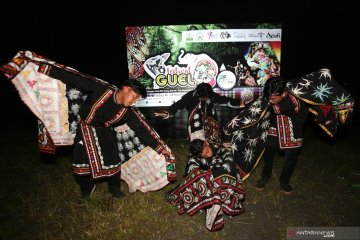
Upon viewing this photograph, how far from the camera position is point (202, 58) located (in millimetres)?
5992

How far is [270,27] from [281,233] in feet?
13.9

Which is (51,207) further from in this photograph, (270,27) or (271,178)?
(270,27)

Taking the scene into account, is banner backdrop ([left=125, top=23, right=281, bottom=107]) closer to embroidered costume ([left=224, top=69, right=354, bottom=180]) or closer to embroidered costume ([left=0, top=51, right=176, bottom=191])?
→ embroidered costume ([left=224, top=69, right=354, bottom=180])

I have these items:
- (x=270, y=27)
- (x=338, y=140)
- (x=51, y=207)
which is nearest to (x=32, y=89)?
(x=51, y=207)

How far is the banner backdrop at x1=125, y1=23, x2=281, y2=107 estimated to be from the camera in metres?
5.86

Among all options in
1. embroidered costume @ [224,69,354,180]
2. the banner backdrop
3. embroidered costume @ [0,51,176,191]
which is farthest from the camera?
the banner backdrop

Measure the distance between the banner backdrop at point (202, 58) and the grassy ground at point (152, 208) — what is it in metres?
1.78

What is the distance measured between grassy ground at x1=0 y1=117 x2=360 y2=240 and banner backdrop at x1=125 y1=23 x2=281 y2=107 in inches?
70.0

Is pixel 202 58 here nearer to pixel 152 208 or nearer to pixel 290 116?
pixel 290 116

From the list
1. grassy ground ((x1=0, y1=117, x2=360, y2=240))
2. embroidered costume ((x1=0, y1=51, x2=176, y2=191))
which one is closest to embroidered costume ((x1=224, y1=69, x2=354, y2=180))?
grassy ground ((x1=0, y1=117, x2=360, y2=240))

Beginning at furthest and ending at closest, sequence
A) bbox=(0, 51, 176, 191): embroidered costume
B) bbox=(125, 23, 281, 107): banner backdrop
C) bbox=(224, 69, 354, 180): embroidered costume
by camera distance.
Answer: bbox=(125, 23, 281, 107): banner backdrop
bbox=(224, 69, 354, 180): embroidered costume
bbox=(0, 51, 176, 191): embroidered costume

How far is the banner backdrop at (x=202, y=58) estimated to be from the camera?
5.86 metres

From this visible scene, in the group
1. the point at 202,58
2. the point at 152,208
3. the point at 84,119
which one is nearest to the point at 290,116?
the point at 152,208

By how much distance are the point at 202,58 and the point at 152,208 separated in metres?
3.46
